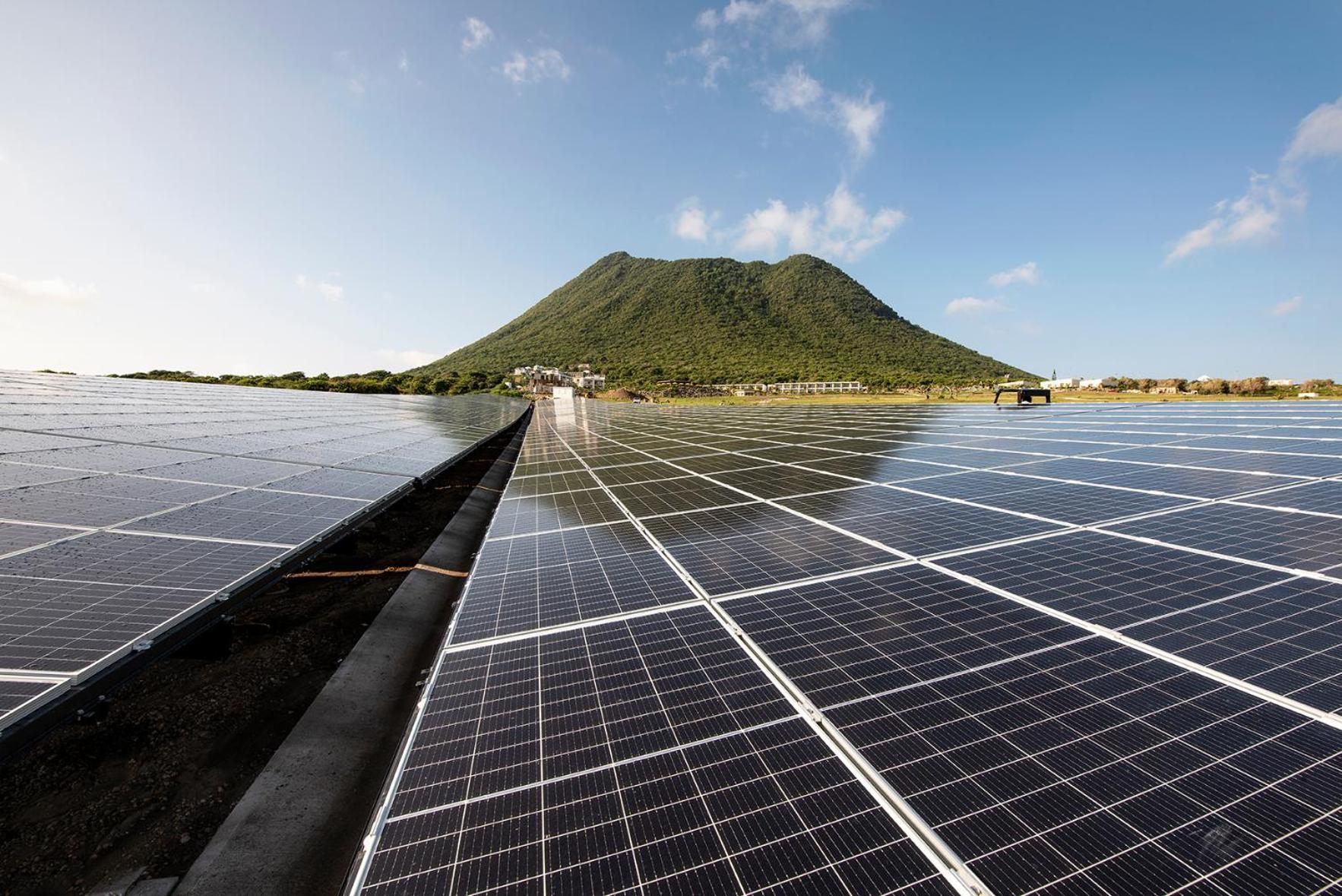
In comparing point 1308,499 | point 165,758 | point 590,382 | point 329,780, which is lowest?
point 329,780

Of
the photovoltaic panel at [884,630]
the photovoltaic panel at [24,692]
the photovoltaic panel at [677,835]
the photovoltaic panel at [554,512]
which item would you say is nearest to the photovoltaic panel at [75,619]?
the photovoltaic panel at [24,692]

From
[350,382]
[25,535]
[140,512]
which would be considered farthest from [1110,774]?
[350,382]

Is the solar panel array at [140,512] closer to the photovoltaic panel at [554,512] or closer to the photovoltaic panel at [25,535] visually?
the photovoltaic panel at [25,535]

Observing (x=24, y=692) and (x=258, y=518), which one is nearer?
(x=24, y=692)

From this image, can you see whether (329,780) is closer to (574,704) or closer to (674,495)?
(574,704)

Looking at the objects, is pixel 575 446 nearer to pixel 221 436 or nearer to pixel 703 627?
pixel 221 436

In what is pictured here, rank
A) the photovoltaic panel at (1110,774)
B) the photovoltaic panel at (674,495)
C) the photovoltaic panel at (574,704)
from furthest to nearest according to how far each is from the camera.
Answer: the photovoltaic panel at (674,495), the photovoltaic panel at (574,704), the photovoltaic panel at (1110,774)

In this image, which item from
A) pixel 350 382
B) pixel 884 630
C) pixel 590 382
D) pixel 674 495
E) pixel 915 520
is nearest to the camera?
pixel 884 630
